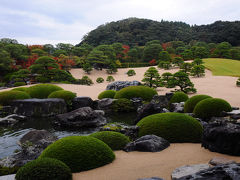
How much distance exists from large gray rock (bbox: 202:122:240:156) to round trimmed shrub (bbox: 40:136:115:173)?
2.40 metres

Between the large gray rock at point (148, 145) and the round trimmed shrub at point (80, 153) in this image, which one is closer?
the round trimmed shrub at point (80, 153)

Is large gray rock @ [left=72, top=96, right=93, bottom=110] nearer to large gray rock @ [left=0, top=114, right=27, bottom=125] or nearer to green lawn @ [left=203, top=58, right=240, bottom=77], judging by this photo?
large gray rock @ [left=0, top=114, right=27, bottom=125]

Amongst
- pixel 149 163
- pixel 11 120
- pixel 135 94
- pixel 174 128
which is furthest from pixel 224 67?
pixel 149 163

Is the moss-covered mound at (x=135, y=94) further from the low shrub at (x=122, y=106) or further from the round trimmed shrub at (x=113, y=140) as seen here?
the round trimmed shrub at (x=113, y=140)

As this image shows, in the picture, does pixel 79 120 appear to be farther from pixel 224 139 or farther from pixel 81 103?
pixel 224 139

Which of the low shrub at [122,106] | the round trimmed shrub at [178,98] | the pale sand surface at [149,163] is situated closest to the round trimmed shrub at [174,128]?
the pale sand surface at [149,163]

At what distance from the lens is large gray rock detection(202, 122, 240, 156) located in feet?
16.0

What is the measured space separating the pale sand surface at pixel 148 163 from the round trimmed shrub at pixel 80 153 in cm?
15

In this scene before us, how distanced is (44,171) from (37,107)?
1080 cm

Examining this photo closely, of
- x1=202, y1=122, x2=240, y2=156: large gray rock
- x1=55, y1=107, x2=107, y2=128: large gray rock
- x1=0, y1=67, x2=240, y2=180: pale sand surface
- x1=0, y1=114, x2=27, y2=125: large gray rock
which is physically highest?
x1=202, y1=122, x2=240, y2=156: large gray rock

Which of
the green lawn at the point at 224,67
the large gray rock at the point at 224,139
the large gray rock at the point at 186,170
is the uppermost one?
the green lawn at the point at 224,67

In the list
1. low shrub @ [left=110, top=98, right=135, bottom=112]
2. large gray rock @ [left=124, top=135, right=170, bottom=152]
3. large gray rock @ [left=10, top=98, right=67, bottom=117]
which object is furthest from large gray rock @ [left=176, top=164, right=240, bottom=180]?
large gray rock @ [left=10, top=98, right=67, bottom=117]

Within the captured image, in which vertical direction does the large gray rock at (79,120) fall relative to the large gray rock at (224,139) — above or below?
below

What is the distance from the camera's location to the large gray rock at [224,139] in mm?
4867
